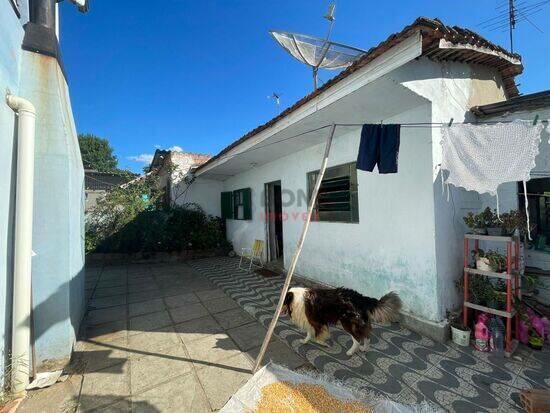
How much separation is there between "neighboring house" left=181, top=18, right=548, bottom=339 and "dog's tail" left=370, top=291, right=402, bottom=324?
0.79 m

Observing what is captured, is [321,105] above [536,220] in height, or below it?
above

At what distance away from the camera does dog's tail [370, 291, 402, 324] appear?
2.92m

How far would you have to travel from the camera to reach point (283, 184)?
259 inches

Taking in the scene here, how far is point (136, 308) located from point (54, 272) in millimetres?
2170

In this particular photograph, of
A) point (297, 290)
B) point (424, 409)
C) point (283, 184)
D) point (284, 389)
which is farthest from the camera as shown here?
point (283, 184)

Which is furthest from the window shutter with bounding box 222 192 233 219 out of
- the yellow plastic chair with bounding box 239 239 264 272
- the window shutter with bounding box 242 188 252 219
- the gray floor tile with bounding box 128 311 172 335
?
the gray floor tile with bounding box 128 311 172 335

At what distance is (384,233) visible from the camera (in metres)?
3.98

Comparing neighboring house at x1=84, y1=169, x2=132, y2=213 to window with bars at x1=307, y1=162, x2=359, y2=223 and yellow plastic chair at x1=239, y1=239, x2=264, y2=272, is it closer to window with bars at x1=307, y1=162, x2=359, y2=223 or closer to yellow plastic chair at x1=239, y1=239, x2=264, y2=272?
yellow plastic chair at x1=239, y1=239, x2=264, y2=272

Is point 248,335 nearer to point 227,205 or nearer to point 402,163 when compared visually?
point 402,163

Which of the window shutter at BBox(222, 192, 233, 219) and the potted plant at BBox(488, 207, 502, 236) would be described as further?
the window shutter at BBox(222, 192, 233, 219)

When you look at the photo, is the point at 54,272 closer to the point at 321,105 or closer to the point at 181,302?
the point at 181,302

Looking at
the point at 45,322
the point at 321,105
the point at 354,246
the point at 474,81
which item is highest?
the point at 474,81

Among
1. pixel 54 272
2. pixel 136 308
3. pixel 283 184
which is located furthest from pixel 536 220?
pixel 136 308

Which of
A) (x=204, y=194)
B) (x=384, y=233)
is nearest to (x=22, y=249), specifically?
(x=384, y=233)
